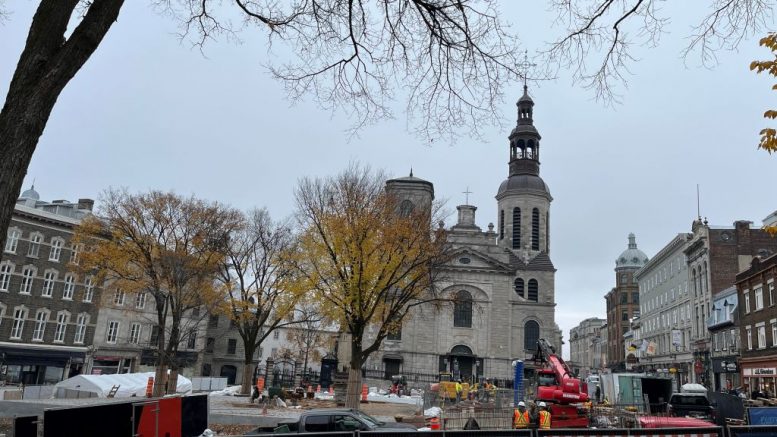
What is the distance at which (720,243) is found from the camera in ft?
153

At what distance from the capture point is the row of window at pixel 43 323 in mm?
42438

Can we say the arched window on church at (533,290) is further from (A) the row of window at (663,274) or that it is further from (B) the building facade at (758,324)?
(B) the building facade at (758,324)

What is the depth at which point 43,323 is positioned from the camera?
44.4 meters

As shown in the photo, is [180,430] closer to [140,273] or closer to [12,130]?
[12,130]

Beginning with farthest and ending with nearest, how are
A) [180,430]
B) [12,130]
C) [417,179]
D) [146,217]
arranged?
[417,179]
[146,217]
[180,430]
[12,130]

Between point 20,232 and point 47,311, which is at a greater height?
point 20,232

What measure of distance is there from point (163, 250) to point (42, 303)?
18831 mm

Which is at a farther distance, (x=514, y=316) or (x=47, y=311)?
(x=514, y=316)

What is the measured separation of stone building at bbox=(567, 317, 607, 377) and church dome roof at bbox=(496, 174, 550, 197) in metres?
77.8

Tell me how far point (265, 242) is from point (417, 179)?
2767 cm

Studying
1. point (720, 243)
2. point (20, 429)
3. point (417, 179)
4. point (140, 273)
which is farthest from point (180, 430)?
point (417, 179)

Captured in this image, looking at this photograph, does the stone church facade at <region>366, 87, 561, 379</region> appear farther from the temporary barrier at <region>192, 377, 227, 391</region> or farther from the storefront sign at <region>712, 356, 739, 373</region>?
the storefront sign at <region>712, 356, 739, 373</region>

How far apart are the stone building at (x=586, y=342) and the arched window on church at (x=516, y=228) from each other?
76409 millimetres

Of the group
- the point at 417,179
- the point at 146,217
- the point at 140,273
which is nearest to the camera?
the point at 146,217
